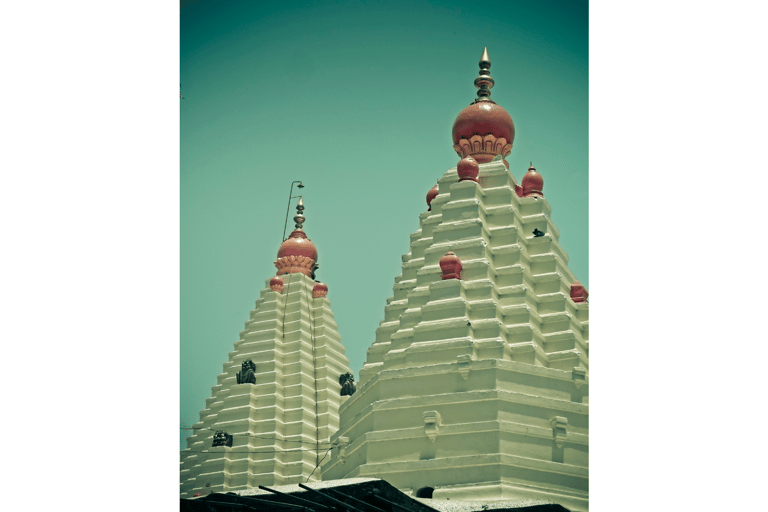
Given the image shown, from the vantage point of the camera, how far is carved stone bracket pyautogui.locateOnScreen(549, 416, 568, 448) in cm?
1830

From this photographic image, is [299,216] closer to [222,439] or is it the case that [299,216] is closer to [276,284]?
[276,284]

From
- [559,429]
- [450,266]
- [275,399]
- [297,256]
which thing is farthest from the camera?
[297,256]

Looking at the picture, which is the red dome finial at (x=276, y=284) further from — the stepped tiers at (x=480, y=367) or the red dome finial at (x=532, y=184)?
the red dome finial at (x=532, y=184)

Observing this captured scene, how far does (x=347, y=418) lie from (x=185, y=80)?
8.35 metres

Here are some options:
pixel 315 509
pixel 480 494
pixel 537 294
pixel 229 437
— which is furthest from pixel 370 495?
pixel 229 437

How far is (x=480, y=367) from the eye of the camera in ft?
62.0

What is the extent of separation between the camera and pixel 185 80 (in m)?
17.0

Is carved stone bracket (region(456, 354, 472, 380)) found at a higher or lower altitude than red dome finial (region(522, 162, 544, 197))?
lower

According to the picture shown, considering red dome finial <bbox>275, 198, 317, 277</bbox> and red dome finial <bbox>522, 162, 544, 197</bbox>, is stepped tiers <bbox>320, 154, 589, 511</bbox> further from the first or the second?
red dome finial <bbox>275, 198, 317, 277</bbox>

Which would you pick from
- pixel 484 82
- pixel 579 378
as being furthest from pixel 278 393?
pixel 579 378

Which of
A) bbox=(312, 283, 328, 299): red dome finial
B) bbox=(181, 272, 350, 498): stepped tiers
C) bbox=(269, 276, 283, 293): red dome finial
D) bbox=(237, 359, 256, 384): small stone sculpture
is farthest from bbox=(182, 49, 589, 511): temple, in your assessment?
bbox=(312, 283, 328, 299): red dome finial

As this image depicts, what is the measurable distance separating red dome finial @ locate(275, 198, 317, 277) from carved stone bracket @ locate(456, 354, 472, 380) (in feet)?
51.7

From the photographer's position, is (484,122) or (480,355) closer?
(480,355)

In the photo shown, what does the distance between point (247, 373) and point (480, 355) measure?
43.2ft
